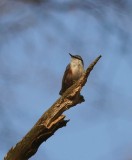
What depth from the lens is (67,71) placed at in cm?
709

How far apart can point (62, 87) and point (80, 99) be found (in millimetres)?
1632

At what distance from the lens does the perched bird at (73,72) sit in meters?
6.81

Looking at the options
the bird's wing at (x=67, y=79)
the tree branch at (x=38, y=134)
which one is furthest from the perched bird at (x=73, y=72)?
the tree branch at (x=38, y=134)

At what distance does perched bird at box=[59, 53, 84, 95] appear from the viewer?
6.81 m

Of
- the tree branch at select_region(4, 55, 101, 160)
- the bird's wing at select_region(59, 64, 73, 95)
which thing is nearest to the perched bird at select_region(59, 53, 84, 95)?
the bird's wing at select_region(59, 64, 73, 95)

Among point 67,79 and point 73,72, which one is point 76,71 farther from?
point 67,79

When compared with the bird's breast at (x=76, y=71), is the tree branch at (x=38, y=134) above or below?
below

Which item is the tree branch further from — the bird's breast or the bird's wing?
the bird's breast

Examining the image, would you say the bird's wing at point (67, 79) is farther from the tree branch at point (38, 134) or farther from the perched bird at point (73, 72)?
the tree branch at point (38, 134)

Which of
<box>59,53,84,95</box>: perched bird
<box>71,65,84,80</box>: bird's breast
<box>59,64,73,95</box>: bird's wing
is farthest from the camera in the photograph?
<box>71,65,84,80</box>: bird's breast

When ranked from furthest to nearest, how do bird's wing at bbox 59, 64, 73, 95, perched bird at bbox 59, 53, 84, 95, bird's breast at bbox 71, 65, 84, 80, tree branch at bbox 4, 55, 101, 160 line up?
bird's breast at bbox 71, 65, 84, 80 → perched bird at bbox 59, 53, 84, 95 → bird's wing at bbox 59, 64, 73, 95 → tree branch at bbox 4, 55, 101, 160

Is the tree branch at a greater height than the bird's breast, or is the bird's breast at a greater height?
the bird's breast

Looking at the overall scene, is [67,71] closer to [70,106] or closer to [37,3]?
[70,106]

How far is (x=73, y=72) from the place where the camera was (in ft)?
23.0
